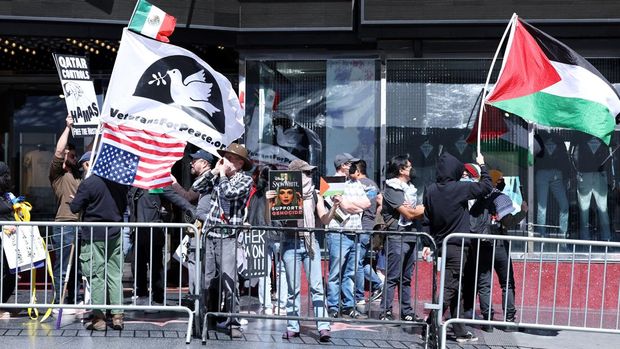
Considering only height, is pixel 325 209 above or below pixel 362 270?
above

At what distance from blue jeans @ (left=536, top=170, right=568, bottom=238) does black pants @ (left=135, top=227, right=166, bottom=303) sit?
5.18 metres

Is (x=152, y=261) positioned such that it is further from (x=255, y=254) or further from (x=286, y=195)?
(x=286, y=195)

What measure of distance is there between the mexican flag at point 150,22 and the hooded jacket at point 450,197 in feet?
10.3

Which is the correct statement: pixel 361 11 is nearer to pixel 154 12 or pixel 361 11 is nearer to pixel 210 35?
pixel 210 35

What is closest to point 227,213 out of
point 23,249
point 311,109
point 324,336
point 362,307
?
point 324,336

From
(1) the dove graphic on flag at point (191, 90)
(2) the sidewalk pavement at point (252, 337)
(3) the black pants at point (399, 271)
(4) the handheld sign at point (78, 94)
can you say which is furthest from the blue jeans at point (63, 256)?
(3) the black pants at point (399, 271)

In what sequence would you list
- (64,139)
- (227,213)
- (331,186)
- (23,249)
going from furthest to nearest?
(64,139) < (23,249) < (331,186) < (227,213)

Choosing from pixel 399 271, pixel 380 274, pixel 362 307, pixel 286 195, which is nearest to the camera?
pixel 286 195

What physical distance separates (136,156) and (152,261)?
242 cm

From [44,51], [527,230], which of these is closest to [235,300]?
[527,230]

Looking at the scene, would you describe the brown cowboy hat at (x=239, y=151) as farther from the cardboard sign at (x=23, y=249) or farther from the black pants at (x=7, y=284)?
the black pants at (x=7, y=284)

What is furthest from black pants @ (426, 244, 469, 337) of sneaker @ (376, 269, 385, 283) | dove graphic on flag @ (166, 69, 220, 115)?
dove graphic on flag @ (166, 69, 220, 115)

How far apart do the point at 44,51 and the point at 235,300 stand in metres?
6.20

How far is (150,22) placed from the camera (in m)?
9.56
